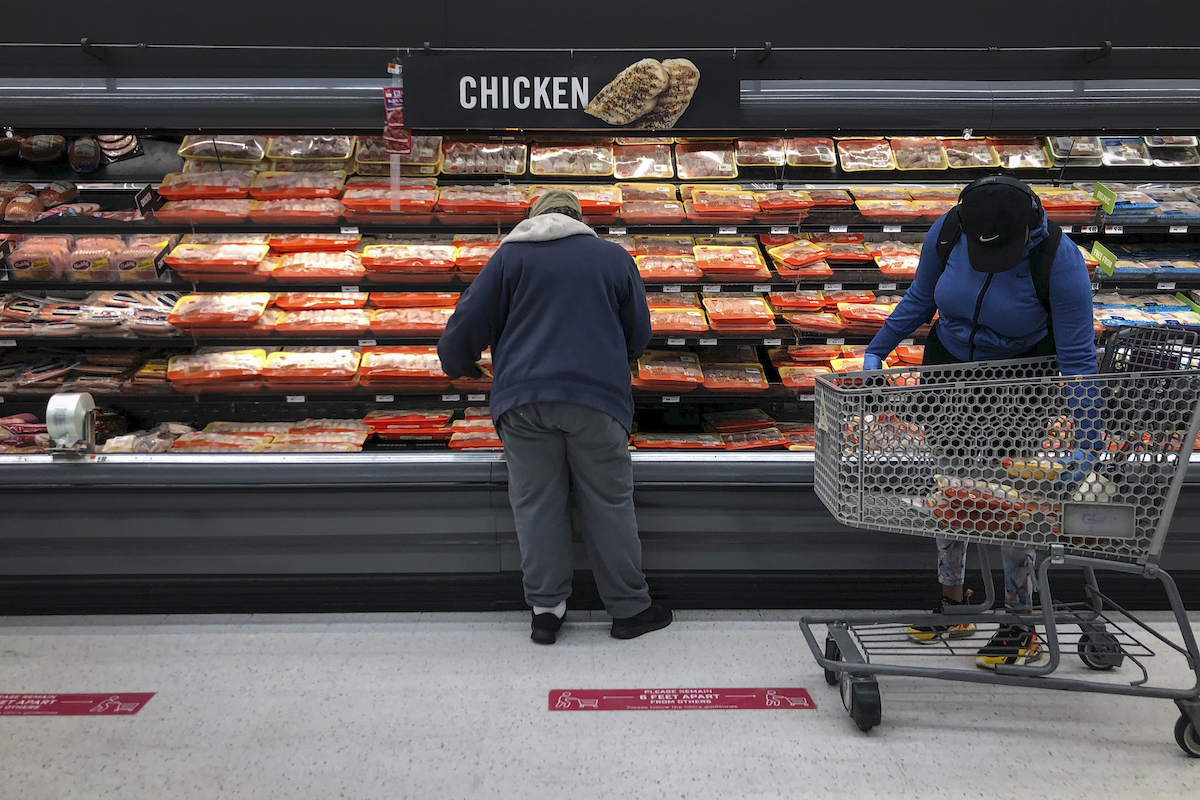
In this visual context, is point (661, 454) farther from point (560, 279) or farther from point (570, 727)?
point (570, 727)

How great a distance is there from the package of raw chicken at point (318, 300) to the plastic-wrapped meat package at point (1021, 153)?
3050 millimetres

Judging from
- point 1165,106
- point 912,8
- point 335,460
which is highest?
point 912,8

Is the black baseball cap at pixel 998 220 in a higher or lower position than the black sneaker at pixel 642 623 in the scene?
higher

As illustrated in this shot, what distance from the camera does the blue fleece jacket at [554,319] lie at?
270 centimetres

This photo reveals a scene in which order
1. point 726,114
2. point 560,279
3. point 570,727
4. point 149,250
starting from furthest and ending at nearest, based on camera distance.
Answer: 1. point 149,250
2. point 726,114
3. point 560,279
4. point 570,727

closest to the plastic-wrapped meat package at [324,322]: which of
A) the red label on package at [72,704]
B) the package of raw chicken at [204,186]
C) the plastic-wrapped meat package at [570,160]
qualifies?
the package of raw chicken at [204,186]

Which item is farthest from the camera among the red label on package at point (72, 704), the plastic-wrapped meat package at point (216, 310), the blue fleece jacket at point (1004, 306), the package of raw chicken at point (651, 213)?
the package of raw chicken at point (651, 213)

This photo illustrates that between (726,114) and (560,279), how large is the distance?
45.2 inches

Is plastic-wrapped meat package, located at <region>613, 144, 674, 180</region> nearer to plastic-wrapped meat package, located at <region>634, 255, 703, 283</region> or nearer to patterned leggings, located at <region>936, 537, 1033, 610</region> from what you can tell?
plastic-wrapped meat package, located at <region>634, 255, 703, 283</region>

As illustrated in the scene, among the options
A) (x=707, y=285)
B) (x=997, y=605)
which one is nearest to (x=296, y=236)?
(x=707, y=285)

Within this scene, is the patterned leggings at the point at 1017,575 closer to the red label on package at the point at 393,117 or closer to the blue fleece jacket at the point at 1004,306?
the blue fleece jacket at the point at 1004,306

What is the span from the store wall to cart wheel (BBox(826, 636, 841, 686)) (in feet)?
8.06

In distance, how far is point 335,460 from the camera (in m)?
3.03

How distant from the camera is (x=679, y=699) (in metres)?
2.57
